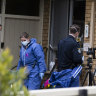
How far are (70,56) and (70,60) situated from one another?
0.08 meters

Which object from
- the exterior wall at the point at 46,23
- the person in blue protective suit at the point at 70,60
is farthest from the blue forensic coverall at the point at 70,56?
the exterior wall at the point at 46,23

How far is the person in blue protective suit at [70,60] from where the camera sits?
7.58 metres

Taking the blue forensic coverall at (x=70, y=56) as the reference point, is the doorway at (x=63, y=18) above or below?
above

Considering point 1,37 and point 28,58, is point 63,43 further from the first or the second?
point 1,37

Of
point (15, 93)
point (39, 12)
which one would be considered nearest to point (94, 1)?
point (39, 12)

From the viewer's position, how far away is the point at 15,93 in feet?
9.70

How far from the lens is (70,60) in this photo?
7.73 metres

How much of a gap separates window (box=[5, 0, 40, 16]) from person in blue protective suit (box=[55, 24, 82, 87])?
12.1ft

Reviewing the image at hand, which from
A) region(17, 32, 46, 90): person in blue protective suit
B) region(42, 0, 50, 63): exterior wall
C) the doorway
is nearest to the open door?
the doorway

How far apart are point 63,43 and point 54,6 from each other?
316 centimetres

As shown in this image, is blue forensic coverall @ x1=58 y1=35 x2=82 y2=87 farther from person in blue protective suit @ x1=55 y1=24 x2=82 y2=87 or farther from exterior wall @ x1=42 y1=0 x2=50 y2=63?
exterior wall @ x1=42 y1=0 x2=50 y2=63

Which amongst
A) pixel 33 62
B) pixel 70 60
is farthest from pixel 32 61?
pixel 70 60

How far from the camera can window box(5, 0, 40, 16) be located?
438 inches

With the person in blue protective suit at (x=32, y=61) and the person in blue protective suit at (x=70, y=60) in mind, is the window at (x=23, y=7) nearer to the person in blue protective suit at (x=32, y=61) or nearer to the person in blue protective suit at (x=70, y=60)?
the person in blue protective suit at (x=32, y=61)
